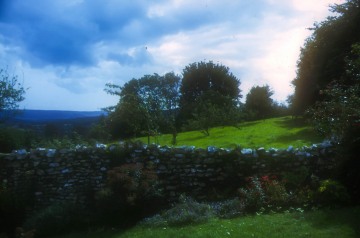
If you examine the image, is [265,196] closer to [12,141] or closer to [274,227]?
[274,227]

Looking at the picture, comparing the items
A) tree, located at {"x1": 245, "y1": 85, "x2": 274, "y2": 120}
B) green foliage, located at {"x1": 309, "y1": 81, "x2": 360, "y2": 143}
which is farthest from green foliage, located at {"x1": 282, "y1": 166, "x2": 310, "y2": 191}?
A: tree, located at {"x1": 245, "y1": 85, "x2": 274, "y2": 120}

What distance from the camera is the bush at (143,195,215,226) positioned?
10164 mm

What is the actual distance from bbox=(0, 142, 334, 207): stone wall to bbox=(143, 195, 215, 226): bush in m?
1.83

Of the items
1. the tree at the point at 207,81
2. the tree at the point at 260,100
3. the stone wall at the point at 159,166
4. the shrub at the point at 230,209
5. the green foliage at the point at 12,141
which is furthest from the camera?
the tree at the point at 207,81

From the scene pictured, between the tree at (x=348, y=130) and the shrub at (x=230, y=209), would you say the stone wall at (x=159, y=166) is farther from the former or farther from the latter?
the shrub at (x=230, y=209)

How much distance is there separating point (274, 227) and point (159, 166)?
18.3 ft

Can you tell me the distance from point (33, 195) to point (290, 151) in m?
10.2

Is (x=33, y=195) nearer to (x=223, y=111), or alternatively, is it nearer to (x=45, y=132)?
(x=45, y=132)

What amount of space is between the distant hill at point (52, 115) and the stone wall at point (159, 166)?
9.39 metres

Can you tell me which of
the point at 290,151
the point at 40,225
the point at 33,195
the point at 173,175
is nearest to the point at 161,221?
the point at 173,175

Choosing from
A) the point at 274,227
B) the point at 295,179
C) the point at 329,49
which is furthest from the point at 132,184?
the point at 329,49

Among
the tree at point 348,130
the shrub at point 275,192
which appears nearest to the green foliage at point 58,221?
the shrub at point 275,192

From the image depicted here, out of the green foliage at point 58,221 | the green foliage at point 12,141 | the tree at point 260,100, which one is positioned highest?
the tree at point 260,100

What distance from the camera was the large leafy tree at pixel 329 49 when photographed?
23875mm
